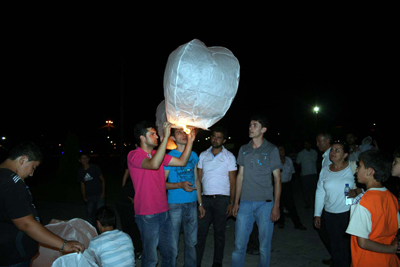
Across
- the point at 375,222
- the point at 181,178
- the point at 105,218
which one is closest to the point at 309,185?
the point at 181,178

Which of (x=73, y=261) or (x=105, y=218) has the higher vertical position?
(x=105, y=218)

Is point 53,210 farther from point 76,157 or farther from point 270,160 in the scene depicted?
point 76,157

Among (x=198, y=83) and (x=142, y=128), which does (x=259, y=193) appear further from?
(x=198, y=83)

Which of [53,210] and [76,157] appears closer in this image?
[53,210]

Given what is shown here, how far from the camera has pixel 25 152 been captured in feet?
9.04

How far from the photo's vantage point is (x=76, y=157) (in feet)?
57.0

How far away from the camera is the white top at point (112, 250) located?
3236 millimetres

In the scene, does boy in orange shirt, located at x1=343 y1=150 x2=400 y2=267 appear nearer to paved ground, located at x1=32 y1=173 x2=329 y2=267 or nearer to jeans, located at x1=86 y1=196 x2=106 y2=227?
paved ground, located at x1=32 y1=173 x2=329 y2=267

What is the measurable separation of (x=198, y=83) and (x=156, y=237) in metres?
2.03

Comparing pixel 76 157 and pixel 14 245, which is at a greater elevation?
pixel 14 245

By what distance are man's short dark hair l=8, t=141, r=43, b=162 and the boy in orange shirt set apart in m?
2.93

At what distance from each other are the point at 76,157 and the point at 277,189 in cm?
1567

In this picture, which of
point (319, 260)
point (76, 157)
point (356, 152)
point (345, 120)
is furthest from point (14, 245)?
point (345, 120)

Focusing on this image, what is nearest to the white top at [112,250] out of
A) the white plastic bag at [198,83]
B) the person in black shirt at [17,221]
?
the person in black shirt at [17,221]
